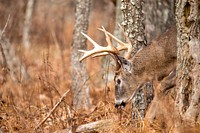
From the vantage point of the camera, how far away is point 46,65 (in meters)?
10.4

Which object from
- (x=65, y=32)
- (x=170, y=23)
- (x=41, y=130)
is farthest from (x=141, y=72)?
(x=65, y=32)

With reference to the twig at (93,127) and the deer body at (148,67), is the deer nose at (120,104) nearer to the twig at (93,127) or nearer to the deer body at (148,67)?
the deer body at (148,67)

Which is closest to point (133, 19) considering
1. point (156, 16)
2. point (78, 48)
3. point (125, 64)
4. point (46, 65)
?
point (125, 64)

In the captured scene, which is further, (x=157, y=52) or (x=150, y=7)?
(x=150, y=7)

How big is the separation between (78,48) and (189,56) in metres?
2.75

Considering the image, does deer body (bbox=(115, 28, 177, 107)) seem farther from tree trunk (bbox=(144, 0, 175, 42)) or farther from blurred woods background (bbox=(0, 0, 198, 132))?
tree trunk (bbox=(144, 0, 175, 42))

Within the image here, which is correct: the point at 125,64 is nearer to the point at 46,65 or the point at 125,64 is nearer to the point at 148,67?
the point at 148,67

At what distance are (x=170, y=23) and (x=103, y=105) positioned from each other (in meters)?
2.97

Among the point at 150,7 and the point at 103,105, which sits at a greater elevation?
the point at 150,7

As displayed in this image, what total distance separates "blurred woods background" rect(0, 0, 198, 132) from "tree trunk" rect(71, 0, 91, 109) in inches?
6.2

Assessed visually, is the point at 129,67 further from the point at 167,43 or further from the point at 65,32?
the point at 65,32

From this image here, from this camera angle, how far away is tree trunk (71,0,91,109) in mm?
8609

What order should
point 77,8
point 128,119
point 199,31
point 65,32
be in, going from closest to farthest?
point 199,31 → point 128,119 → point 77,8 → point 65,32

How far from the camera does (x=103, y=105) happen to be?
26.3 feet
